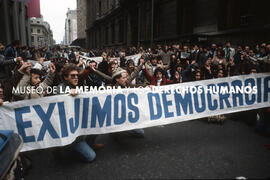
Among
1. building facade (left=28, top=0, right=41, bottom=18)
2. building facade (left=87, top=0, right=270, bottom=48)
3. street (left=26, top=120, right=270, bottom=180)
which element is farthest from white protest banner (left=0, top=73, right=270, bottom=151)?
building facade (left=28, top=0, right=41, bottom=18)

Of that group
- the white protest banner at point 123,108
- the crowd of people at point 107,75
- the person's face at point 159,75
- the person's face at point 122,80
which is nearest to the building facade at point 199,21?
the crowd of people at point 107,75

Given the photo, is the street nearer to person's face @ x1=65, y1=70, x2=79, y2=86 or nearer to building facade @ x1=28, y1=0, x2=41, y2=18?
person's face @ x1=65, y1=70, x2=79, y2=86

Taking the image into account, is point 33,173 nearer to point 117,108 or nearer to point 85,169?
point 85,169

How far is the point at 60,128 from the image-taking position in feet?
11.6

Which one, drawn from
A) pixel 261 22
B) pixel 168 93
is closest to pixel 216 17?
pixel 261 22

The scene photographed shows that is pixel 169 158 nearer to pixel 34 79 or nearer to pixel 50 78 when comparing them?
pixel 50 78

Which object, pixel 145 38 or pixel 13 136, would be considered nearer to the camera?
pixel 13 136

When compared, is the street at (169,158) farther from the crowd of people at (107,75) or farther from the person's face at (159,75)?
the person's face at (159,75)

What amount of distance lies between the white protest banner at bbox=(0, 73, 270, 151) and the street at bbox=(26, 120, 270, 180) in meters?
0.45

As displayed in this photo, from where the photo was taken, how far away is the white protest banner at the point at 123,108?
3475 millimetres

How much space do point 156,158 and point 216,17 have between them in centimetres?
1190

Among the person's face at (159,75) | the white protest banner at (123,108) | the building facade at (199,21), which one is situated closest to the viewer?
the white protest banner at (123,108)

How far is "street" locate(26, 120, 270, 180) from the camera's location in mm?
3254

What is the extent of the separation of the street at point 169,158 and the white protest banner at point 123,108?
45 cm
